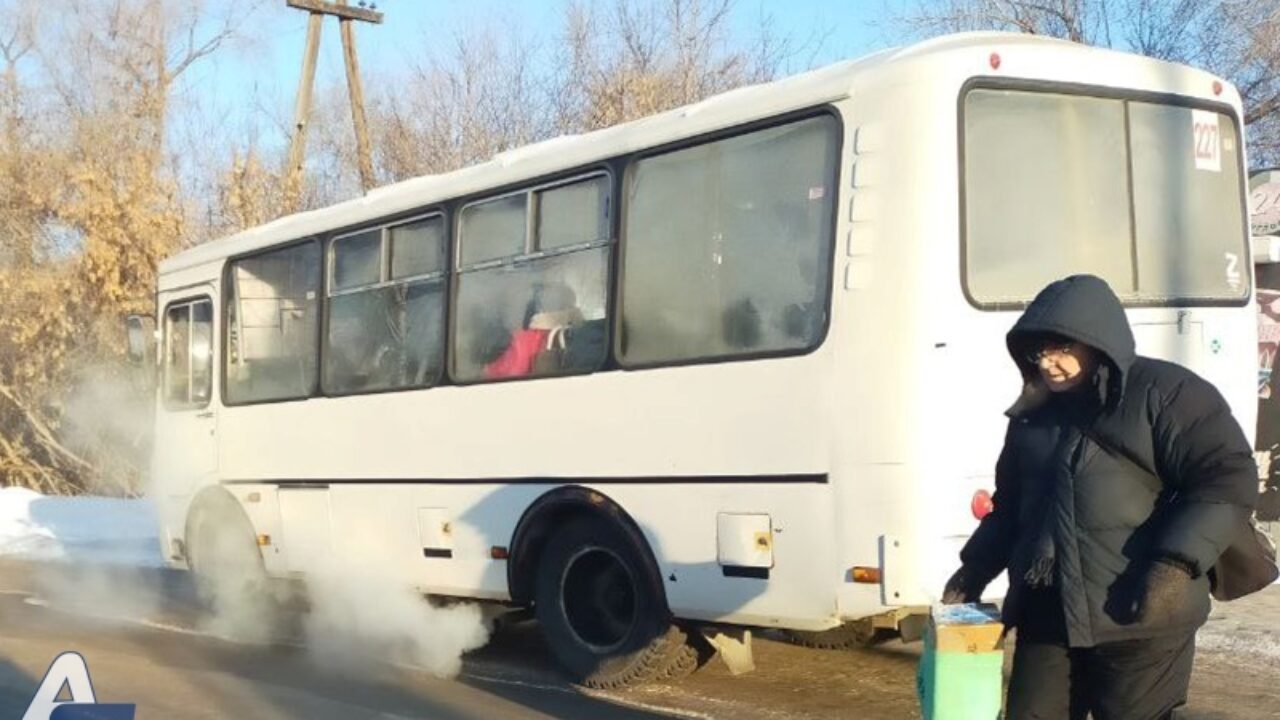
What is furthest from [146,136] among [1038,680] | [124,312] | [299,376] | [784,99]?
[1038,680]

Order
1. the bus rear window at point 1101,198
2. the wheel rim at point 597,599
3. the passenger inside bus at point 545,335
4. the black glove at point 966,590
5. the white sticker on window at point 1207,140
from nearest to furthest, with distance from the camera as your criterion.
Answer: the black glove at point 966,590 < the bus rear window at point 1101,198 < the white sticker on window at point 1207,140 < the wheel rim at point 597,599 < the passenger inside bus at point 545,335

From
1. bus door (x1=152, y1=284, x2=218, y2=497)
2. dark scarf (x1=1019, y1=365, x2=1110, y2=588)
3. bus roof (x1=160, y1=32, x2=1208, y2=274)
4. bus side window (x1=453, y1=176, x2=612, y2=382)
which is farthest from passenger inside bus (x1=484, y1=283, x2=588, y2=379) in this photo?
dark scarf (x1=1019, y1=365, x2=1110, y2=588)

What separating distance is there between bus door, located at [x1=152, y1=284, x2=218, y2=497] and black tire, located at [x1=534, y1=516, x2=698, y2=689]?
4.22m

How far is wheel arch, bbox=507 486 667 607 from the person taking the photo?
23.7 feet

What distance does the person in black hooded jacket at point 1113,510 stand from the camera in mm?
3568

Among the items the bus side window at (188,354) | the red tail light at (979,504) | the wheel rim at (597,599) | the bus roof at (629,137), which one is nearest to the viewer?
the red tail light at (979,504)

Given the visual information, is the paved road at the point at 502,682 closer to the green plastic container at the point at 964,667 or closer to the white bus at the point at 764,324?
the white bus at the point at 764,324

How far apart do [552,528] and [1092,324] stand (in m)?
4.68

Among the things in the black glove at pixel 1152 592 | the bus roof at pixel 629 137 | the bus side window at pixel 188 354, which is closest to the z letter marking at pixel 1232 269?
the bus roof at pixel 629 137

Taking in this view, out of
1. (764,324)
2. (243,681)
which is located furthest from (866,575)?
(243,681)

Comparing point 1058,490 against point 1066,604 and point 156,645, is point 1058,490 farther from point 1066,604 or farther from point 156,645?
point 156,645

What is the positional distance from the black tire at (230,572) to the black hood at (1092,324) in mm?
7868

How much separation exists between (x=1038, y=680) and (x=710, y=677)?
429cm

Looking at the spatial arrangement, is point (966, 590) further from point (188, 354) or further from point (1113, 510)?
point (188, 354)
